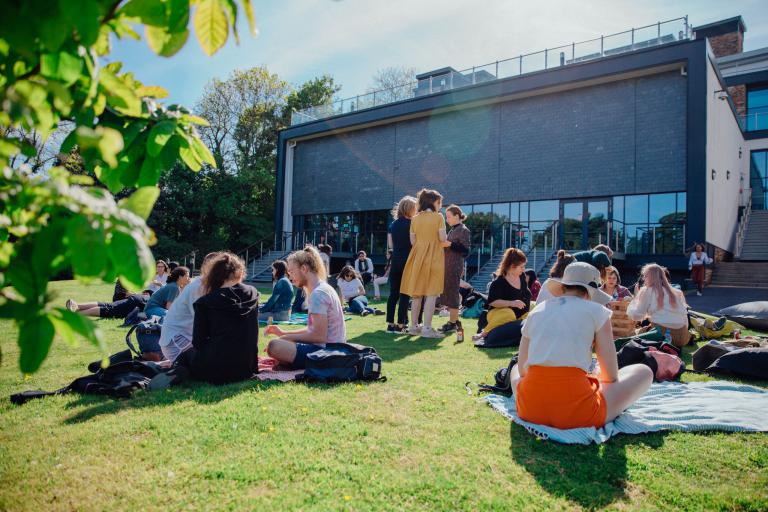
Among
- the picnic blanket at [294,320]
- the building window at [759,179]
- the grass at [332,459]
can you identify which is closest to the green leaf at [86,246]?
the grass at [332,459]

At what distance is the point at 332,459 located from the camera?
2.73 meters

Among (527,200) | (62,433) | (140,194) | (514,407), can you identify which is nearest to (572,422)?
(514,407)

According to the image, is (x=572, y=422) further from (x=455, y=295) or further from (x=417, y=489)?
(x=455, y=295)

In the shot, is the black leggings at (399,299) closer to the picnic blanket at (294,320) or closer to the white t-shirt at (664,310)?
the picnic blanket at (294,320)

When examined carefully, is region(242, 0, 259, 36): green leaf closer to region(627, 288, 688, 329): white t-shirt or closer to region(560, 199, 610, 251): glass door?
region(627, 288, 688, 329): white t-shirt

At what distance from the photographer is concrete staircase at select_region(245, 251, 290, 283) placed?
948 inches

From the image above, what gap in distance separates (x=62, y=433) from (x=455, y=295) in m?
5.82

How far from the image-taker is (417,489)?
2.41 m

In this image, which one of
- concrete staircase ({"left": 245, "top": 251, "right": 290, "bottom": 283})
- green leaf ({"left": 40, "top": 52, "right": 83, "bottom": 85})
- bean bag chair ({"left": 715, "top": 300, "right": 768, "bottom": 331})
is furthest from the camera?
concrete staircase ({"left": 245, "top": 251, "right": 290, "bottom": 283})

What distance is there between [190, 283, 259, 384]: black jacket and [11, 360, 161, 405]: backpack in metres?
0.44

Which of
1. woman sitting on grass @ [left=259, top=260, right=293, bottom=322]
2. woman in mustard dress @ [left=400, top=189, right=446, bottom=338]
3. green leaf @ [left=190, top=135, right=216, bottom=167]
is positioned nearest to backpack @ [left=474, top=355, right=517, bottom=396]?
woman in mustard dress @ [left=400, top=189, right=446, bottom=338]

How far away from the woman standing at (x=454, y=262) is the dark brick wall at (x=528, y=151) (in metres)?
12.1

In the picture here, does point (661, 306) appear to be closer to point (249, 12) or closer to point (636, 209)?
point (249, 12)

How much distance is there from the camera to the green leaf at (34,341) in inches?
39.5
